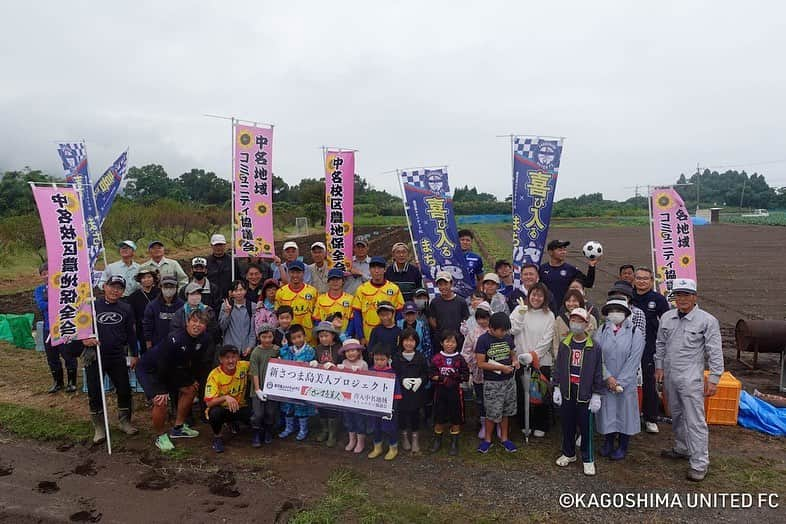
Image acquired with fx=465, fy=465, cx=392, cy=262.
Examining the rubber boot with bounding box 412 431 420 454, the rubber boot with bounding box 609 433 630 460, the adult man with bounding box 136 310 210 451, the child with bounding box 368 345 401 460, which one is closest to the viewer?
the rubber boot with bounding box 609 433 630 460

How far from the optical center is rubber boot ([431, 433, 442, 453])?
5.53 meters

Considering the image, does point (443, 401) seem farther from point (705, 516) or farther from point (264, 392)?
point (705, 516)

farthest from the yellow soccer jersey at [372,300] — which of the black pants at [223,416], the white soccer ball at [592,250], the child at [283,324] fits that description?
the white soccer ball at [592,250]

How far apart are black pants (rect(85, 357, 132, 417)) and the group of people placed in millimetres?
16

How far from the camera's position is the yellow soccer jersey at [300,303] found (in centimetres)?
636

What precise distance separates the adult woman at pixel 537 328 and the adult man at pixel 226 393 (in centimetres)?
340

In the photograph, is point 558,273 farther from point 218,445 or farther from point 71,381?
point 71,381

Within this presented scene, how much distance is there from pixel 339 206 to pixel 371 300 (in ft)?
6.86

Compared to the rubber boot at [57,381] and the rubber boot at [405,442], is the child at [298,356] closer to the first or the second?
the rubber boot at [405,442]

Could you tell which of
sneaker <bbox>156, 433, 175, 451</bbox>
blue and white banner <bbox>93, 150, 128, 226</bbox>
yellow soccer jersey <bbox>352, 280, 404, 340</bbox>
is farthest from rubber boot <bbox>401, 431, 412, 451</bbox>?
blue and white banner <bbox>93, 150, 128, 226</bbox>

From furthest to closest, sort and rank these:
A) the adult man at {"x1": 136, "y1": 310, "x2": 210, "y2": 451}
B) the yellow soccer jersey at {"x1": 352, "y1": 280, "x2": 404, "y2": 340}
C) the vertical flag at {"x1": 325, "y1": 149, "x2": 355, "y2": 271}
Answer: the vertical flag at {"x1": 325, "y1": 149, "x2": 355, "y2": 271}, the yellow soccer jersey at {"x1": 352, "y1": 280, "x2": 404, "y2": 340}, the adult man at {"x1": 136, "y1": 310, "x2": 210, "y2": 451}

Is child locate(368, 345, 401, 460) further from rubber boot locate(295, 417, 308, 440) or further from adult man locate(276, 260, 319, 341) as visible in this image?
adult man locate(276, 260, 319, 341)

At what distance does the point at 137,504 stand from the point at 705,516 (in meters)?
5.38

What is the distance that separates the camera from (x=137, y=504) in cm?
451
